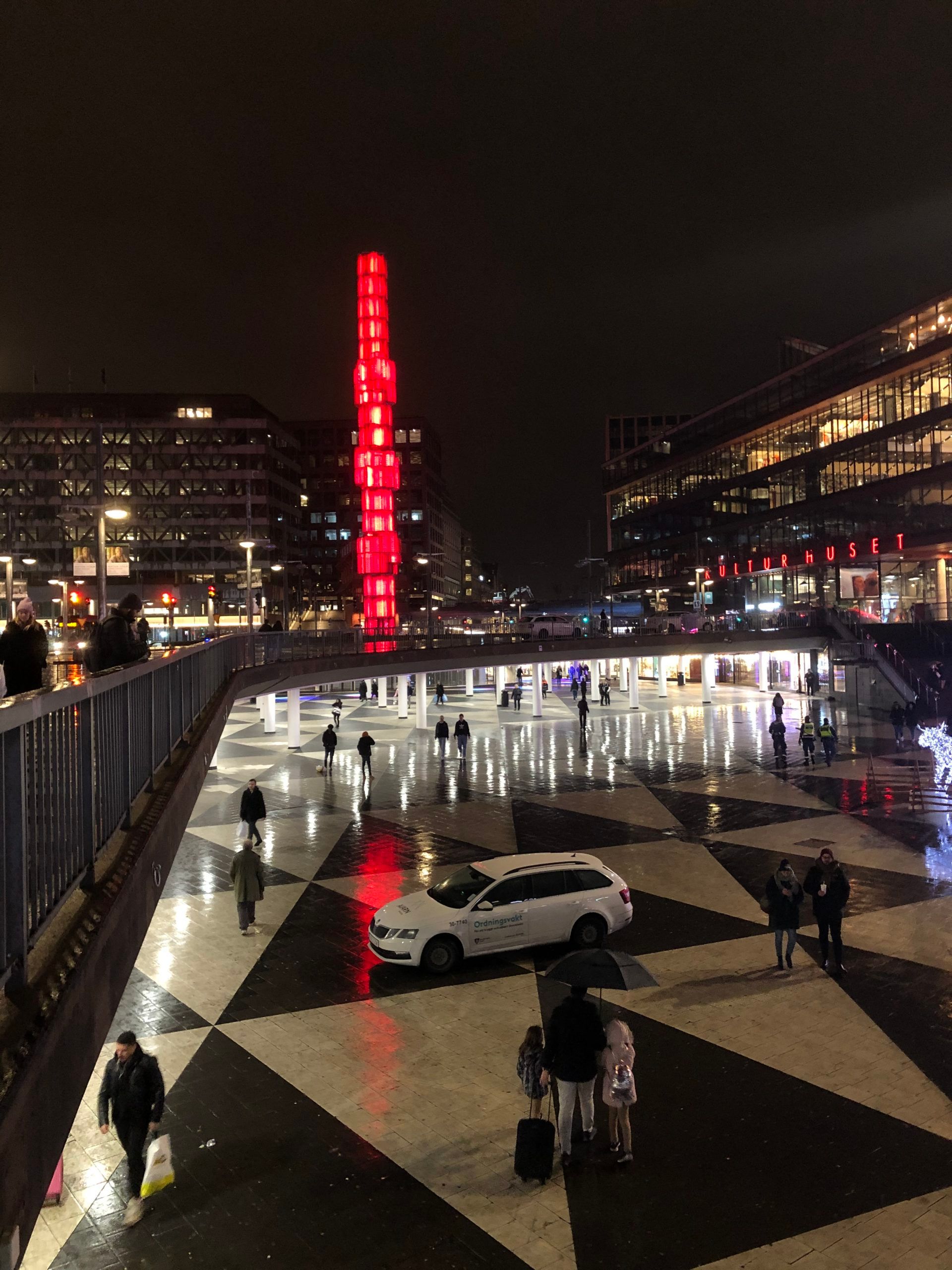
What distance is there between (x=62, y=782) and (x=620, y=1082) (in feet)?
19.0

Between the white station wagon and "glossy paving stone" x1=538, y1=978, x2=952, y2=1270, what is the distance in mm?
3381

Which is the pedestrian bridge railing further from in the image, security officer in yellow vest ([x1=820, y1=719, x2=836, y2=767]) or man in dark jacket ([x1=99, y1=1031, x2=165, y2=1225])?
security officer in yellow vest ([x1=820, y1=719, x2=836, y2=767])

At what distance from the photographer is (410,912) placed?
12.1 m

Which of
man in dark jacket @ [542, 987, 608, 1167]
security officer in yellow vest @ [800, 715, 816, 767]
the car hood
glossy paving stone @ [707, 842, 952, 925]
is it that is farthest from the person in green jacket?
security officer in yellow vest @ [800, 715, 816, 767]

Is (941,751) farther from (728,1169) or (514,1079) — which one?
(728,1169)

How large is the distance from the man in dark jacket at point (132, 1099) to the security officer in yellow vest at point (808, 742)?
2408 centimetres

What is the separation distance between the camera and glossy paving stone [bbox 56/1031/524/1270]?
634 cm

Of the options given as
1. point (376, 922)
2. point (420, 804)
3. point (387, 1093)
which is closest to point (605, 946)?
point (376, 922)

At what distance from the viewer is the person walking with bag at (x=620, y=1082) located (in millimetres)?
7477

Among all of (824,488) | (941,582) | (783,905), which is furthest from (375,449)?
(783,905)

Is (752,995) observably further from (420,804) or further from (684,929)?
(420,804)

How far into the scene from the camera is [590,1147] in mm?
7785

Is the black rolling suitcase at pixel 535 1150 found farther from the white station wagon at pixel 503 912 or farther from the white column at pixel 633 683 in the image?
the white column at pixel 633 683

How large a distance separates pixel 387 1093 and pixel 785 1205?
147 inches
